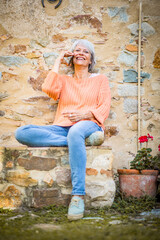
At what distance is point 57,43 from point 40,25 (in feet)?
1.02

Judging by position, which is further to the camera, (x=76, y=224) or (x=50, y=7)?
(x=50, y=7)

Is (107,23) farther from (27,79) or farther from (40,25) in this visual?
(27,79)

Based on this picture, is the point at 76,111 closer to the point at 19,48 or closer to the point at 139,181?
the point at 139,181

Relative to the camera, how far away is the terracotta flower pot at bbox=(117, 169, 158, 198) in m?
2.40

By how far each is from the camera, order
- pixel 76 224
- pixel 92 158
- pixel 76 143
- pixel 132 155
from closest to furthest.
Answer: pixel 76 224
pixel 76 143
pixel 92 158
pixel 132 155

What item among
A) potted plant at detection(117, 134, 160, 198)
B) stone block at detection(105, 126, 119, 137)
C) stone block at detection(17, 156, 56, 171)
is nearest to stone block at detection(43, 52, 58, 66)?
stone block at detection(105, 126, 119, 137)

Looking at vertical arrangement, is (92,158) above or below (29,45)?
below

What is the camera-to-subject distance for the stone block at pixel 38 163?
2.26 meters

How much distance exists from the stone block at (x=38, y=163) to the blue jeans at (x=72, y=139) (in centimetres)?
14

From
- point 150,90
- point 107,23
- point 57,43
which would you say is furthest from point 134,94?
point 57,43

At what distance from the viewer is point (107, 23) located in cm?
309

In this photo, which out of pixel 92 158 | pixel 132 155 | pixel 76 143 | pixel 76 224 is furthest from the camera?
pixel 132 155

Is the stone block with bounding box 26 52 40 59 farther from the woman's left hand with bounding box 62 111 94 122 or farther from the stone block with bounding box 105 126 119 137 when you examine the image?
the stone block with bounding box 105 126 119 137

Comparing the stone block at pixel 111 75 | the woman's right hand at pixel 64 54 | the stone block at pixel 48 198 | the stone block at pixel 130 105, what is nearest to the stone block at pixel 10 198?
the stone block at pixel 48 198
